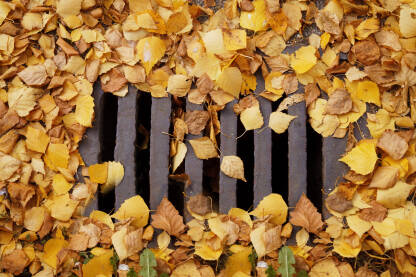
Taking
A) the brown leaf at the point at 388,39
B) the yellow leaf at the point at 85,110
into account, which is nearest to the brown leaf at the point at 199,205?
the yellow leaf at the point at 85,110

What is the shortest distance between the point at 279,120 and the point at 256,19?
0.36 meters

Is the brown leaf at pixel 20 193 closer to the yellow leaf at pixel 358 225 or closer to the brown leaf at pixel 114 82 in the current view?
the brown leaf at pixel 114 82

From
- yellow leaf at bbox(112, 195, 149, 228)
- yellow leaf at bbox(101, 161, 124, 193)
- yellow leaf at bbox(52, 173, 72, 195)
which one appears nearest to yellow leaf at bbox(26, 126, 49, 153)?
yellow leaf at bbox(52, 173, 72, 195)

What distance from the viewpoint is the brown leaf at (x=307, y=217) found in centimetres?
157

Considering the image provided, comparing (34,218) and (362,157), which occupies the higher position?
(362,157)

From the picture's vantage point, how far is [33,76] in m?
1.68

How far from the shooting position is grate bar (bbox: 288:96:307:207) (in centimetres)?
162

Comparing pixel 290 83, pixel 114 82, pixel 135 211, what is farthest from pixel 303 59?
pixel 135 211

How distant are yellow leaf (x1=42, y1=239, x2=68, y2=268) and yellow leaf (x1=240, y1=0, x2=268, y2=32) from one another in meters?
0.97

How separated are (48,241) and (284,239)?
0.79 meters

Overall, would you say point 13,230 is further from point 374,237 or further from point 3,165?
point 374,237

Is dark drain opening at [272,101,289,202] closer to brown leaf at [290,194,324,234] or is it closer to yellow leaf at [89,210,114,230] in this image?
brown leaf at [290,194,324,234]

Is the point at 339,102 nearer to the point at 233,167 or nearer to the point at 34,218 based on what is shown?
the point at 233,167

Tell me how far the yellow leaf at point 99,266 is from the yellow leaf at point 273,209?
1.66 ft
